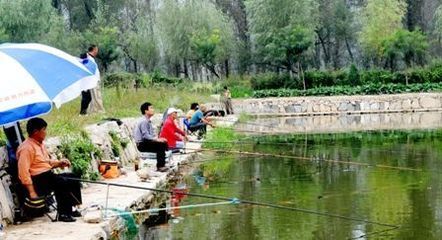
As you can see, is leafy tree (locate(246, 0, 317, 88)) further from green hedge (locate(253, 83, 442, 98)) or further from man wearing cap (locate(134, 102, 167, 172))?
man wearing cap (locate(134, 102, 167, 172))

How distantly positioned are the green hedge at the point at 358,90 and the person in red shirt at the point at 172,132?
21.7 m

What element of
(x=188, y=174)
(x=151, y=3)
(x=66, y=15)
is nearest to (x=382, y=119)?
(x=188, y=174)

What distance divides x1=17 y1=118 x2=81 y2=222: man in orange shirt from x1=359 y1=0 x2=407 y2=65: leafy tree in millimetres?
32087

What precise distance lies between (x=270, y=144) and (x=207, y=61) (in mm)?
21324

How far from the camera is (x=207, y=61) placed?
128ft

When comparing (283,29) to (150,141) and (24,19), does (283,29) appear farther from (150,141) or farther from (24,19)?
(150,141)

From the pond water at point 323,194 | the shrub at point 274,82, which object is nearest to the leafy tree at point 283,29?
the shrub at point 274,82

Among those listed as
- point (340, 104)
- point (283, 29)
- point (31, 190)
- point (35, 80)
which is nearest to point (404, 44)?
point (340, 104)

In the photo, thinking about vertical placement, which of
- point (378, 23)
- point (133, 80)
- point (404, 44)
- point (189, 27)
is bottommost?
point (133, 80)

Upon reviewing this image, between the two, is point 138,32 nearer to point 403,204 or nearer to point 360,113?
point 360,113

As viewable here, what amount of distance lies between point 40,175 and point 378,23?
33.4 m

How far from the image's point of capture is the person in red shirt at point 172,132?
532 inches

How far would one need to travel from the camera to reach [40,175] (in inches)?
288

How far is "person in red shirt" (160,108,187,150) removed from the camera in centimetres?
1351
